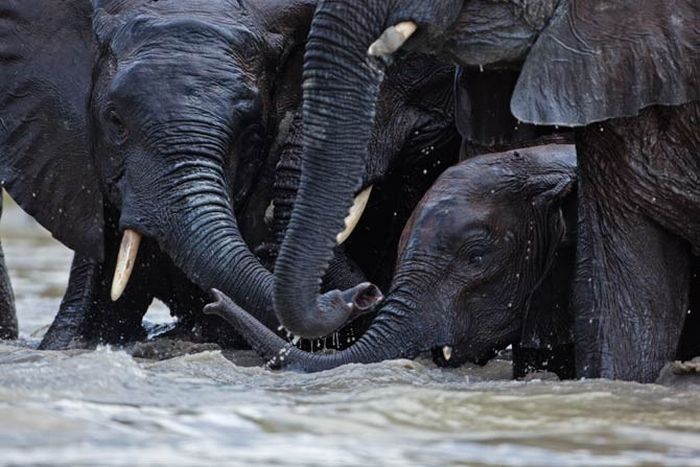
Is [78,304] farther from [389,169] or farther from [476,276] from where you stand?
[476,276]

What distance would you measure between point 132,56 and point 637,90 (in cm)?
240

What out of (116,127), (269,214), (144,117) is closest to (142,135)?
(144,117)

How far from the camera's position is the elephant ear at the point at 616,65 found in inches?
287

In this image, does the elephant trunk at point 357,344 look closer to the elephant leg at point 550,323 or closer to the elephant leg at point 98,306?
the elephant leg at point 550,323

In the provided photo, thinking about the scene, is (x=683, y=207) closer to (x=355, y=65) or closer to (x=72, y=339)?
(x=355, y=65)

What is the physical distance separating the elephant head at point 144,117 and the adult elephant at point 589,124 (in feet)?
3.83

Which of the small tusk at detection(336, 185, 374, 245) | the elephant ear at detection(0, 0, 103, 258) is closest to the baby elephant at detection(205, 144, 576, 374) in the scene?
the small tusk at detection(336, 185, 374, 245)

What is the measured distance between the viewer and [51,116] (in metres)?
9.52

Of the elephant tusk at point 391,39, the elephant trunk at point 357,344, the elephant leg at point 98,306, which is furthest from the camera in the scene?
the elephant leg at point 98,306

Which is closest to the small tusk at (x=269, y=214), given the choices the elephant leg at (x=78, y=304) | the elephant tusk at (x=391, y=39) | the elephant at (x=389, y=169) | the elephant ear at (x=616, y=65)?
the elephant at (x=389, y=169)

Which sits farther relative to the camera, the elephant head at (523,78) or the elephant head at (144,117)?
the elephant head at (144,117)

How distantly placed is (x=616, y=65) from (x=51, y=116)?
3.14 meters

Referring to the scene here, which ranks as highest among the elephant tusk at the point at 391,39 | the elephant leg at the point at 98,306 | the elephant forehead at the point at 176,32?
the elephant forehead at the point at 176,32

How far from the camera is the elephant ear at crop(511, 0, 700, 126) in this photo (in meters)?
7.28
